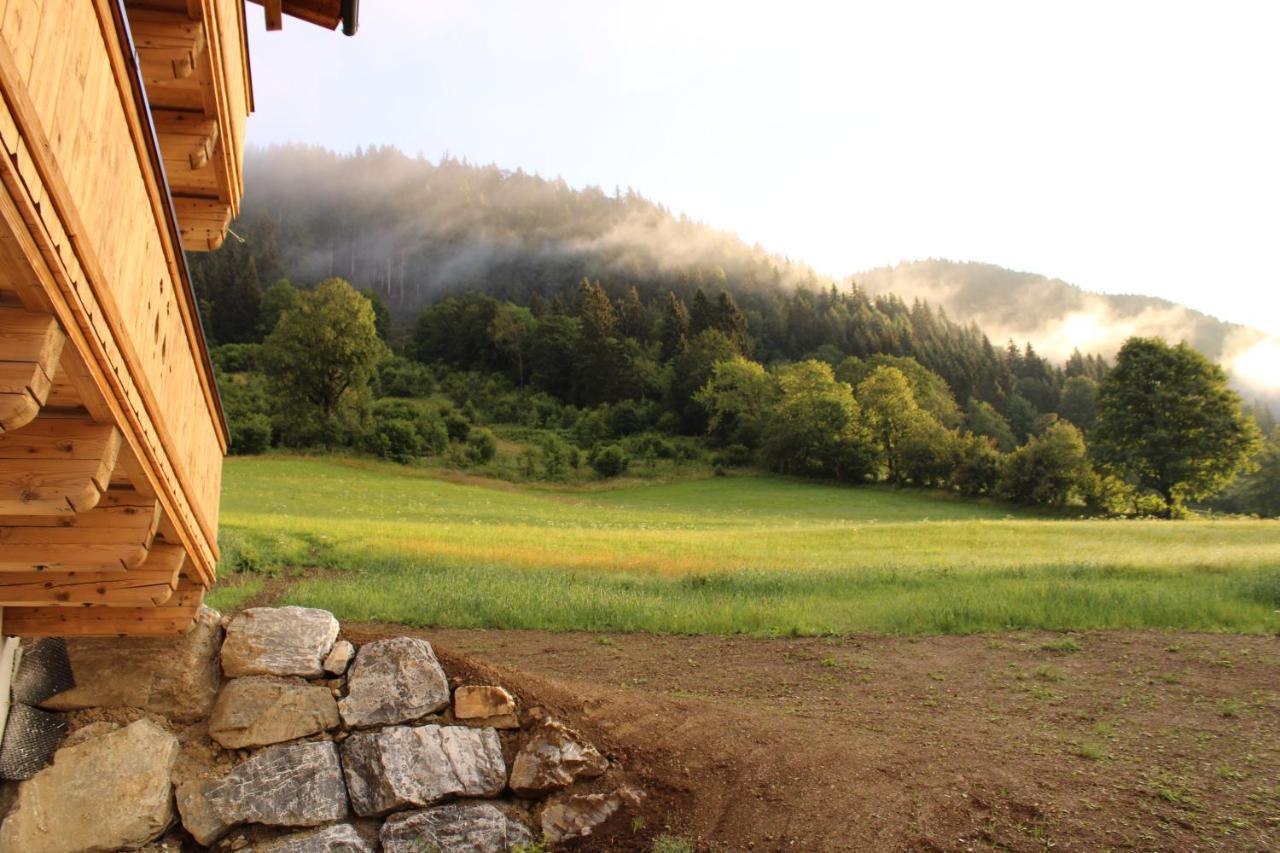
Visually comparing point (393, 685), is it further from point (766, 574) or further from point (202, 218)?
point (766, 574)

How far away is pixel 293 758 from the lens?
7.69 metres

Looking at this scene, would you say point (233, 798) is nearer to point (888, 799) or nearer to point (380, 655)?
point (380, 655)

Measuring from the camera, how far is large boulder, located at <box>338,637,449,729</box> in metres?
8.15

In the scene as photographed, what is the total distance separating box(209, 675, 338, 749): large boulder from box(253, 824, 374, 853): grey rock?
912mm

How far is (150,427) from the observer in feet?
13.0

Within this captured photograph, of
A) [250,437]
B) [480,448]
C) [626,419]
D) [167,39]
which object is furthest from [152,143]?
[626,419]

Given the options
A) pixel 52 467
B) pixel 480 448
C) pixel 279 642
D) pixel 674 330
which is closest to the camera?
pixel 52 467

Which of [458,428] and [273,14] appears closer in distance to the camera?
[273,14]

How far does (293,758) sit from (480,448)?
54228 millimetres

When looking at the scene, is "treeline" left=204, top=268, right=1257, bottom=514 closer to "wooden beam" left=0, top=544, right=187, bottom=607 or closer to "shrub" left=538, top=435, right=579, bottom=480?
"shrub" left=538, top=435, right=579, bottom=480

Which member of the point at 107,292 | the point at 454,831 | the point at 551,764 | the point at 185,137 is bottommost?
the point at 454,831

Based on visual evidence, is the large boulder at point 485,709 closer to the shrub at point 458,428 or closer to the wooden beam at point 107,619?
the wooden beam at point 107,619

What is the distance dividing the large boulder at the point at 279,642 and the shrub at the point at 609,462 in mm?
53977

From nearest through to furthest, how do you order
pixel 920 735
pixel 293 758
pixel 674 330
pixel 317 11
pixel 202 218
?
pixel 317 11
pixel 202 218
pixel 293 758
pixel 920 735
pixel 674 330
